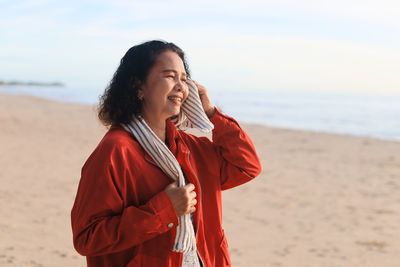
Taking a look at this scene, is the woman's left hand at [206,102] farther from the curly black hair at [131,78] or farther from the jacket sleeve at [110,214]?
the jacket sleeve at [110,214]

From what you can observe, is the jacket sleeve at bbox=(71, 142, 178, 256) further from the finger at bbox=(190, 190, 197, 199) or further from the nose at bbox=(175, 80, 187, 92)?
the nose at bbox=(175, 80, 187, 92)

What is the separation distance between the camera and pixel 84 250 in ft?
6.81

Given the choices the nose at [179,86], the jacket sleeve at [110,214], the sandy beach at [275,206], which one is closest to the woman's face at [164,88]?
the nose at [179,86]

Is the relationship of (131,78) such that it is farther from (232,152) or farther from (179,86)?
(232,152)

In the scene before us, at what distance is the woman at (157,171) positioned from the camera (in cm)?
205

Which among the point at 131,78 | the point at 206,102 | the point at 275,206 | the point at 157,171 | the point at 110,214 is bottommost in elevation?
the point at 275,206

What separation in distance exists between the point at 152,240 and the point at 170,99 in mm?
519

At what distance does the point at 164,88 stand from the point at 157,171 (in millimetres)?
305

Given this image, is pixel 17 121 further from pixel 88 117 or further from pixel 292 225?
pixel 292 225

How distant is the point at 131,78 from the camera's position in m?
2.26

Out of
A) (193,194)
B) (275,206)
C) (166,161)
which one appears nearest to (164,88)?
(166,161)

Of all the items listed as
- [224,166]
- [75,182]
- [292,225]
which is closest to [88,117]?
[75,182]

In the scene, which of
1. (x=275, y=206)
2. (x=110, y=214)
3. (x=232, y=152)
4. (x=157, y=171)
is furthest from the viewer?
(x=275, y=206)

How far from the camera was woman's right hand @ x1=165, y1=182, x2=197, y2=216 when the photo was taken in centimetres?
208
